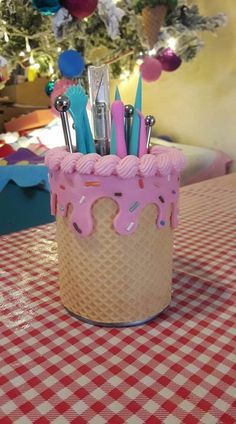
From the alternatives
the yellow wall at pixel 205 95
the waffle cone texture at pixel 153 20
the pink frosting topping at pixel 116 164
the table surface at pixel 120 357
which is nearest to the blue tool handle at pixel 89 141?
the pink frosting topping at pixel 116 164

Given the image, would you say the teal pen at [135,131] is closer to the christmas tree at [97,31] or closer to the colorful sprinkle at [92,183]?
the colorful sprinkle at [92,183]

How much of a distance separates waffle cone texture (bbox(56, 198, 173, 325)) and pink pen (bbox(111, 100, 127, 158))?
2.1 inches

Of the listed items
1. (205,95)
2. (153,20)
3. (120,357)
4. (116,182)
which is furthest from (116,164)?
(205,95)

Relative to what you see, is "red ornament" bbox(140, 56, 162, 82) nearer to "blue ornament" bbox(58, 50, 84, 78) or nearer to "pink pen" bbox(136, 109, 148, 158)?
"blue ornament" bbox(58, 50, 84, 78)

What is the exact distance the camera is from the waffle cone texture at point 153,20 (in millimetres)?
1407

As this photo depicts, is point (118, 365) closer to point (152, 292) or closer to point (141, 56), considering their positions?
point (152, 292)

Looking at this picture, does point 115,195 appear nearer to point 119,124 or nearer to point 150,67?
point 119,124

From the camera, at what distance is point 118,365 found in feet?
1.20

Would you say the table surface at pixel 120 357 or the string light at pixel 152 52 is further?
the string light at pixel 152 52

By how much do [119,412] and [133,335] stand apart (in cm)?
11

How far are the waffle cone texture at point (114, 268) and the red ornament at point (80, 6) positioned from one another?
94cm

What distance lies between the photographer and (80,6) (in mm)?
1142

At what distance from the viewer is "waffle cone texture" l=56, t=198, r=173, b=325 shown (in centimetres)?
39

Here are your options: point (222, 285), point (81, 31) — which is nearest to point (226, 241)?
point (222, 285)
